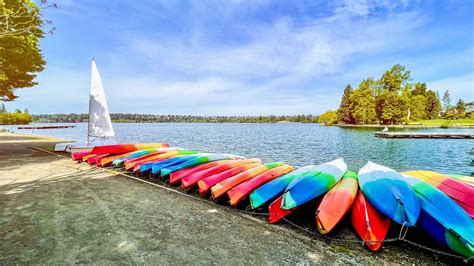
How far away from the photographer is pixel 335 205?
3.72 meters

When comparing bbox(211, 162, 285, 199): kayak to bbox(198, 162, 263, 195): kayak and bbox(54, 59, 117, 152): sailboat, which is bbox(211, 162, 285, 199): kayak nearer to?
bbox(198, 162, 263, 195): kayak

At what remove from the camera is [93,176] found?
6.94 metres

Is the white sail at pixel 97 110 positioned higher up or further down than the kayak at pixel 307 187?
higher up

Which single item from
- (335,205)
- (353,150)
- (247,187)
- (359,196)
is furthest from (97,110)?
(353,150)

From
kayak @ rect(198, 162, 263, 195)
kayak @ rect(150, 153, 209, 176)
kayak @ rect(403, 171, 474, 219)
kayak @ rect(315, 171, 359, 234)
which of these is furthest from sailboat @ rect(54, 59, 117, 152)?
kayak @ rect(403, 171, 474, 219)

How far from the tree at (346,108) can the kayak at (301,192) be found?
8702 cm

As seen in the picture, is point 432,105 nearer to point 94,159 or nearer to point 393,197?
point 393,197

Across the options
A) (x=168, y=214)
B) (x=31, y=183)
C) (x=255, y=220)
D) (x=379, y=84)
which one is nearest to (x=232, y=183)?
(x=255, y=220)

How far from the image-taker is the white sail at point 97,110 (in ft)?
36.7

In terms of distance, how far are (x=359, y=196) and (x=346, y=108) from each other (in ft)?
295

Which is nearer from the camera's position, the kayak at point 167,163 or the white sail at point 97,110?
the kayak at point 167,163

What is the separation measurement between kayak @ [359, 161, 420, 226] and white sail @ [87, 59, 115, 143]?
11.7 meters

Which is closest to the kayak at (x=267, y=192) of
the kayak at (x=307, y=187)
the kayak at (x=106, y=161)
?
the kayak at (x=307, y=187)

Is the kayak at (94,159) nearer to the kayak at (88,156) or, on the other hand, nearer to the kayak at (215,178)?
the kayak at (88,156)
